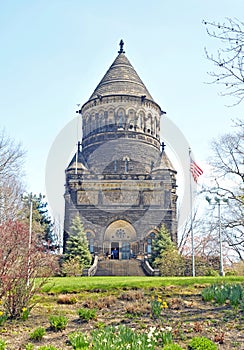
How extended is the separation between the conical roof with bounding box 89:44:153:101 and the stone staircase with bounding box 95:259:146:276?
18802 millimetres

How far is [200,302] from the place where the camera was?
1282cm

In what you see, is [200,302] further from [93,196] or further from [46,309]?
[93,196]

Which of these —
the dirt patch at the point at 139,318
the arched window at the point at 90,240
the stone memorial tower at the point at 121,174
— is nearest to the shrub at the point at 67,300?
the dirt patch at the point at 139,318

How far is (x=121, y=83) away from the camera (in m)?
47.4

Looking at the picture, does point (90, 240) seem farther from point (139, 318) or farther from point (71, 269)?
point (139, 318)

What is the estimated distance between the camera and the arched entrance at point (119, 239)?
3781 cm

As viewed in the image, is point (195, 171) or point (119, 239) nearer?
point (195, 171)

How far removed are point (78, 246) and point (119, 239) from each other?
5.18 meters

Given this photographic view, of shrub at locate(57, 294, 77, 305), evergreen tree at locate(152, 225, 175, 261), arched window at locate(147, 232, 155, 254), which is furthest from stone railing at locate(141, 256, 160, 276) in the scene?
shrub at locate(57, 294, 77, 305)

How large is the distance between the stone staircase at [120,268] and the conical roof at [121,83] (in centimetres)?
1880

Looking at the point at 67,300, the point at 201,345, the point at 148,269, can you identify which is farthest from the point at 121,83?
the point at 201,345

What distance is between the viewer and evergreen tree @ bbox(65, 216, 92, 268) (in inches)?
1329

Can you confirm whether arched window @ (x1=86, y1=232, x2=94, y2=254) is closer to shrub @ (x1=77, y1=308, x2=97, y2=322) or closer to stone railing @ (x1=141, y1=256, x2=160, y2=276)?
stone railing @ (x1=141, y1=256, x2=160, y2=276)

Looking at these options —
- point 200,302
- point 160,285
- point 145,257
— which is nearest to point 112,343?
point 200,302
